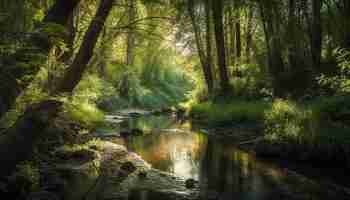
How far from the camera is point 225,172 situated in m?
8.18

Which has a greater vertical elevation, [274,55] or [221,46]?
[221,46]

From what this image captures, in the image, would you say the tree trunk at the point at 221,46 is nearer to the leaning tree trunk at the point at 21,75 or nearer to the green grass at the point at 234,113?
the green grass at the point at 234,113

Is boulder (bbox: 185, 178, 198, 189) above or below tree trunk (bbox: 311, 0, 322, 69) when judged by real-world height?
below

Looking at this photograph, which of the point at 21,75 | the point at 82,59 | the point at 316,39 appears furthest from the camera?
the point at 316,39

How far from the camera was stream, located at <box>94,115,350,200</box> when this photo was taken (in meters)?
6.46

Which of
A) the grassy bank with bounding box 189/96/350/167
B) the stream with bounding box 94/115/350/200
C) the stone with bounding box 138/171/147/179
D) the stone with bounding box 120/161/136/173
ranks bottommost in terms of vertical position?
the stream with bounding box 94/115/350/200

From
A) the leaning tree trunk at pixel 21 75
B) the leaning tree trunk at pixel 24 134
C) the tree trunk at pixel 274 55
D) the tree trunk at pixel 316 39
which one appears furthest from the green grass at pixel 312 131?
the leaning tree trunk at pixel 21 75

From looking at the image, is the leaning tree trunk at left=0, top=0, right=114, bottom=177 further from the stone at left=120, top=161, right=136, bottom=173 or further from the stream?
the stone at left=120, top=161, right=136, bottom=173

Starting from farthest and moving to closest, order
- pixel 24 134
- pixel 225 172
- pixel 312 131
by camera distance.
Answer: pixel 312 131, pixel 225 172, pixel 24 134

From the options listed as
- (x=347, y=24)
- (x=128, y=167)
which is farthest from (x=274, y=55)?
(x=128, y=167)

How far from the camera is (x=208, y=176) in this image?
783cm

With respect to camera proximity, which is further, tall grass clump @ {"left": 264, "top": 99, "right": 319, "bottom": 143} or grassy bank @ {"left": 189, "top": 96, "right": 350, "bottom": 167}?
tall grass clump @ {"left": 264, "top": 99, "right": 319, "bottom": 143}

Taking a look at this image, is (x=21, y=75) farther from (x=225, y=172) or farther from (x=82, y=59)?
(x=225, y=172)

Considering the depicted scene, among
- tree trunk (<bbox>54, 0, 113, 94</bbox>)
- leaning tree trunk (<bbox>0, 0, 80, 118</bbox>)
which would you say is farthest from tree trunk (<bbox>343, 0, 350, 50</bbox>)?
leaning tree trunk (<bbox>0, 0, 80, 118</bbox>)
